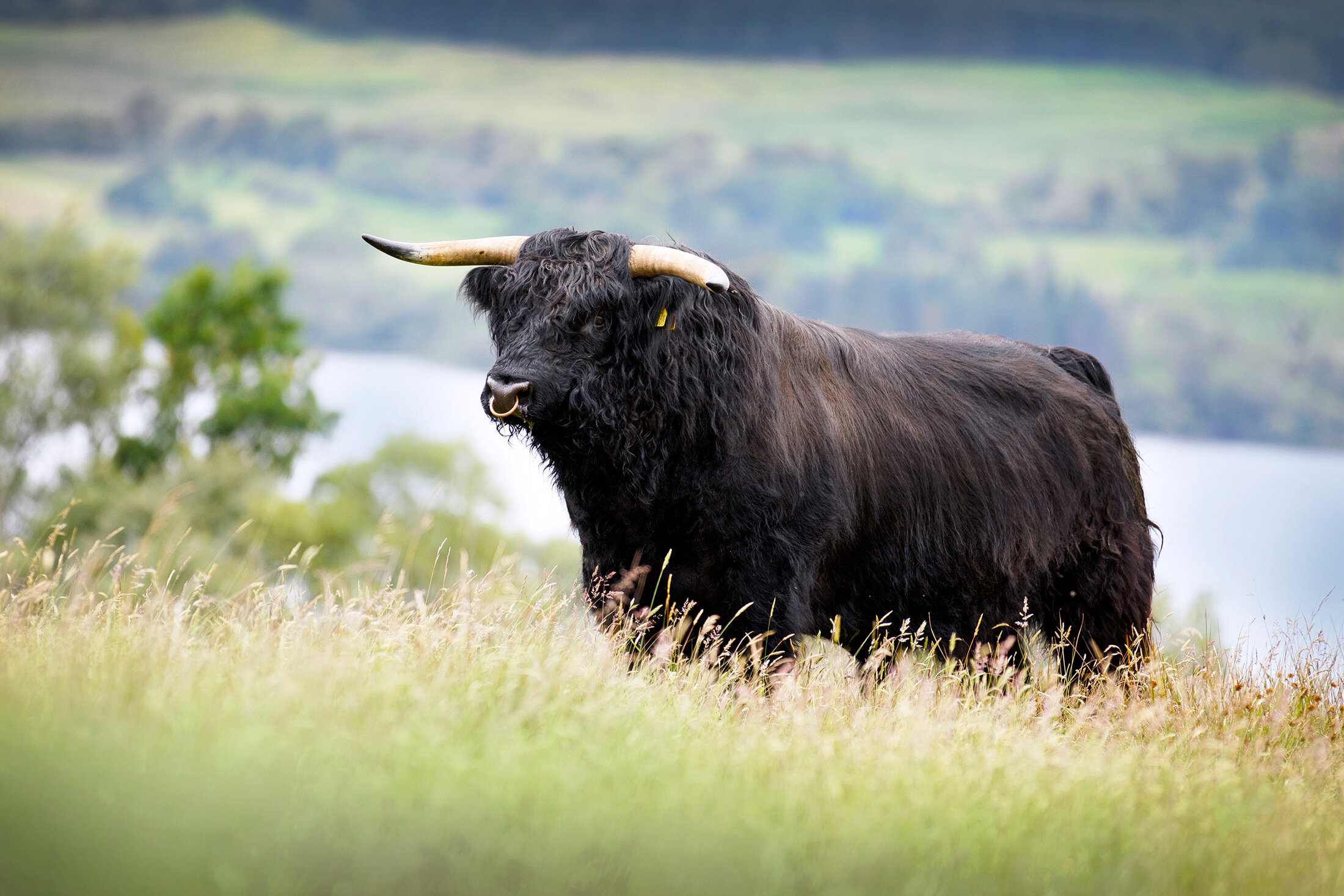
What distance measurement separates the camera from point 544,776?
11.3ft

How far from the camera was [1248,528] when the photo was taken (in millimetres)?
100875

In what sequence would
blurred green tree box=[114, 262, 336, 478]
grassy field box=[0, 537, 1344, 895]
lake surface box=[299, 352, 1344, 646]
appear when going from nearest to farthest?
grassy field box=[0, 537, 1344, 895] < blurred green tree box=[114, 262, 336, 478] < lake surface box=[299, 352, 1344, 646]

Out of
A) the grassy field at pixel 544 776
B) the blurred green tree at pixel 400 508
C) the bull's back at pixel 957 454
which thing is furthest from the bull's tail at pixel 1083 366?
the blurred green tree at pixel 400 508

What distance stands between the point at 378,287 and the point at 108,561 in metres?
155

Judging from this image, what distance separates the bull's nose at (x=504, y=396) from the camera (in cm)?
493

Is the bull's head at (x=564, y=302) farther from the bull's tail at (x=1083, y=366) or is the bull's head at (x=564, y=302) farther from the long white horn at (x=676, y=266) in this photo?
the bull's tail at (x=1083, y=366)

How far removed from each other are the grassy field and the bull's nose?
2.52ft

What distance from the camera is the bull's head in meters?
5.09

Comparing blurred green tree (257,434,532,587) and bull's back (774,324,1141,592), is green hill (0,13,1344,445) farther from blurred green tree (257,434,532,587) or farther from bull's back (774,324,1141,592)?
bull's back (774,324,1141,592)

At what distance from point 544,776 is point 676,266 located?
103 inches

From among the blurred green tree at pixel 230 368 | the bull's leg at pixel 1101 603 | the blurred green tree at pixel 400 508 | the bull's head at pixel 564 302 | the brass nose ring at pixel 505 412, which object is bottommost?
the blurred green tree at pixel 400 508

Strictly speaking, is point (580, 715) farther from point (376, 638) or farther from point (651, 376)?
point (651, 376)

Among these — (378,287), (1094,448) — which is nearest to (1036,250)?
(378,287)

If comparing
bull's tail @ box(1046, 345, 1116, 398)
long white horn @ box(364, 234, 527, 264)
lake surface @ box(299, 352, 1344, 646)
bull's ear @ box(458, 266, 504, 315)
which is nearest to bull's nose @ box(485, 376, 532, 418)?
bull's ear @ box(458, 266, 504, 315)
